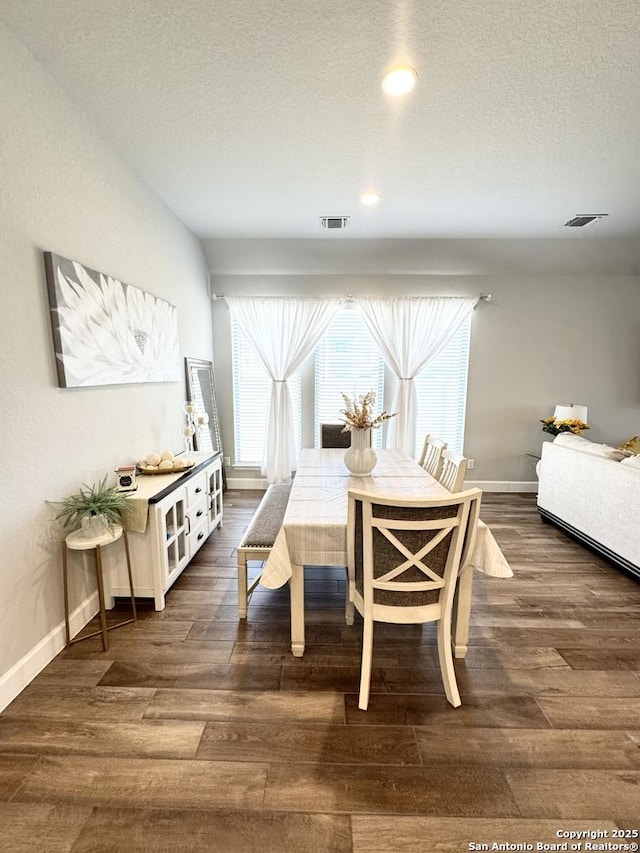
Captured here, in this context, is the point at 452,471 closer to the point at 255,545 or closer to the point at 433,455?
the point at 433,455

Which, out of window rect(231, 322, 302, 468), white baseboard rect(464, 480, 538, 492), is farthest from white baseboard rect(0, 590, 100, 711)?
white baseboard rect(464, 480, 538, 492)

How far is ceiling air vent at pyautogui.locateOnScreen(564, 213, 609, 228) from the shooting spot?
3.17m

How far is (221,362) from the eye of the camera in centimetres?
440

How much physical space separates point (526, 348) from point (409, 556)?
152 inches

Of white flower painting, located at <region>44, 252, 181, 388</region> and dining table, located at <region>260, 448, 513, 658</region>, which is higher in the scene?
white flower painting, located at <region>44, 252, 181, 388</region>

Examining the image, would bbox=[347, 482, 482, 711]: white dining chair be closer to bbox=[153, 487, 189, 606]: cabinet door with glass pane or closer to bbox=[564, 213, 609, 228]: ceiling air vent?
bbox=[153, 487, 189, 606]: cabinet door with glass pane

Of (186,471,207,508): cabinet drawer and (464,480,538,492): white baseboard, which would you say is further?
(464,480,538,492): white baseboard

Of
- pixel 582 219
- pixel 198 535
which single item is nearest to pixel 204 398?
pixel 198 535

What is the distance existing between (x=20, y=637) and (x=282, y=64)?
9.75ft

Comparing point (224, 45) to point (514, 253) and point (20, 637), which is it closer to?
point (20, 637)

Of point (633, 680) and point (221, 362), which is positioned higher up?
point (221, 362)

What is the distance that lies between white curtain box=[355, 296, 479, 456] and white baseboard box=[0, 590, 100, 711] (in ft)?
11.0

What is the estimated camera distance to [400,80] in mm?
1681

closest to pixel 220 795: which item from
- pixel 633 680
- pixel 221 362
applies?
pixel 633 680
